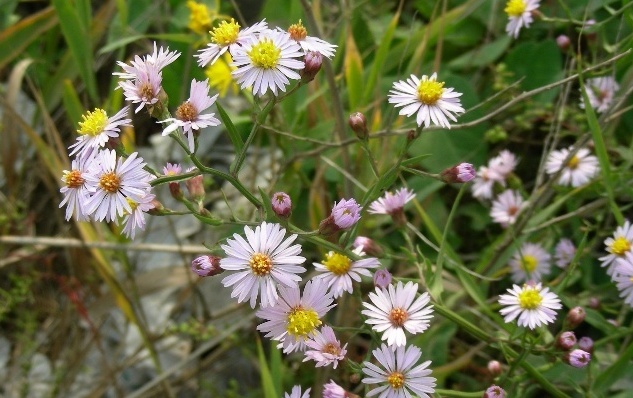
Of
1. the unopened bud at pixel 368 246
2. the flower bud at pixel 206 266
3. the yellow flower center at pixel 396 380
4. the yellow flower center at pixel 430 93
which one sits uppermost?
the yellow flower center at pixel 430 93

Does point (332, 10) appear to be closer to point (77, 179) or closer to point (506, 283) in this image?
point (506, 283)

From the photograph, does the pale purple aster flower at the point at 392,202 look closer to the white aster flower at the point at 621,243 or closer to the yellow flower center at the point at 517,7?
the white aster flower at the point at 621,243

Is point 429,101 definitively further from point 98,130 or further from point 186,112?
point 98,130

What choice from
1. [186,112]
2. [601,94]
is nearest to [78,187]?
[186,112]

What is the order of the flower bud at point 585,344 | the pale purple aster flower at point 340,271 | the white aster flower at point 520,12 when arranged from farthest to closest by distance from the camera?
1. the white aster flower at point 520,12
2. the flower bud at point 585,344
3. the pale purple aster flower at point 340,271

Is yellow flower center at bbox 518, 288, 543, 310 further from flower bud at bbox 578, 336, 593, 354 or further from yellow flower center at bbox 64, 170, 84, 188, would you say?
yellow flower center at bbox 64, 170, 84, 188

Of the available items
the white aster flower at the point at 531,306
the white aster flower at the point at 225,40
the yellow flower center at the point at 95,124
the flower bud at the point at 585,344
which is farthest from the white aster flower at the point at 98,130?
the flower bud at the point at 585,344

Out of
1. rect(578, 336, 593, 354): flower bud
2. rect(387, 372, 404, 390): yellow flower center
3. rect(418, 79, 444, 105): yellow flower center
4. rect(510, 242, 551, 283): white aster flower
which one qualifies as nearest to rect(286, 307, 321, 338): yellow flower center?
rect(387, 372, 404, 390): yellow flower center
